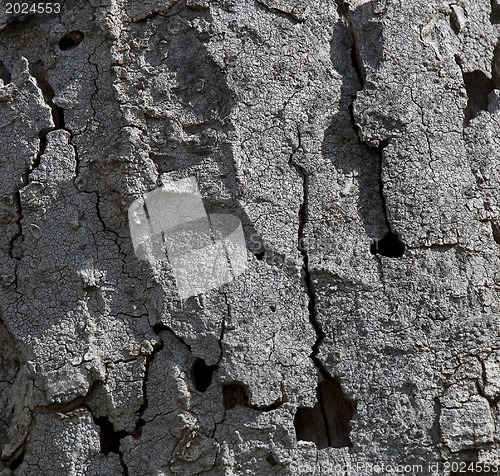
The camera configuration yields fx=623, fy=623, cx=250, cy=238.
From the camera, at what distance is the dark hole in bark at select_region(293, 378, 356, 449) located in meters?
→ 1.36

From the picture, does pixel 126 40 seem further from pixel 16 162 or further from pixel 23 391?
pixel 23 391

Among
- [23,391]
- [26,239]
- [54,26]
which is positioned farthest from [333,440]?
[54,26]

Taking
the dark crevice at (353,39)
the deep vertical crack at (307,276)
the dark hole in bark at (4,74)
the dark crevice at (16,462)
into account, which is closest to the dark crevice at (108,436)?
the dark crevice at (16,462)

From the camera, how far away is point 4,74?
1611 mm

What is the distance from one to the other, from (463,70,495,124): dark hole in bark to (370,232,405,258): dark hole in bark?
39 centimetres

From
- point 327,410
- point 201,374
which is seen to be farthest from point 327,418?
point 201,374

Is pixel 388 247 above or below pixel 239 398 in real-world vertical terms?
above

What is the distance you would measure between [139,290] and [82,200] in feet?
0.86

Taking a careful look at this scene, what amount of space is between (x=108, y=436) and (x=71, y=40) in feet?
3.23

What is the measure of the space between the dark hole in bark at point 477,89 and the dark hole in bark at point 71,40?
977 mm

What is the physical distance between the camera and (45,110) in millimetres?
1534

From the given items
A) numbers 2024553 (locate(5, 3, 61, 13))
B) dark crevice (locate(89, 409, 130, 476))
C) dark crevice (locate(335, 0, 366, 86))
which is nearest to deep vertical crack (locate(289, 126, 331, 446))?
dark crevice (locate(335, 0, 366, 86))

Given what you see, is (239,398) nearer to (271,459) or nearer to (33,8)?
(271,459)

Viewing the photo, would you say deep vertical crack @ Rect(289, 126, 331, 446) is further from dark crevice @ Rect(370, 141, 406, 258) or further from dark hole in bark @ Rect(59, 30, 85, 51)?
dark hole in bark @ Rect(59, 30, 85, 51)
